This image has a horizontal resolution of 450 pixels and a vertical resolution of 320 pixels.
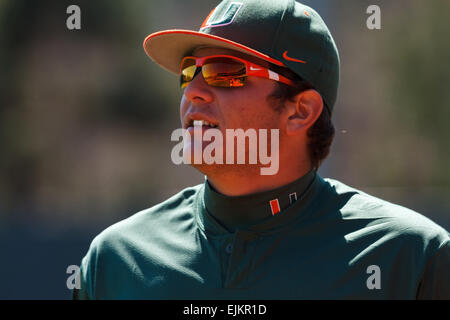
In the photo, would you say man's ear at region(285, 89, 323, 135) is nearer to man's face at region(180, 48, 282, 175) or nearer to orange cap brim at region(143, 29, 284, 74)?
man's face at region(180, 48, 282, 175)

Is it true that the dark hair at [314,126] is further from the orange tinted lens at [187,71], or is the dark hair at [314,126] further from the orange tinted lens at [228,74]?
the orange tinted lens at [187,71]

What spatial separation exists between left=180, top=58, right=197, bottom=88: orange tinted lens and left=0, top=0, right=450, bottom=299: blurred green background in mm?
9308

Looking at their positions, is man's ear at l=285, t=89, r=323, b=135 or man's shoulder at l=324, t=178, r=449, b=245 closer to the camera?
man's shoulder at l=324, t=178, r=449, b=245

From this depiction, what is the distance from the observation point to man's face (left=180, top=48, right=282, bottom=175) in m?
2.46

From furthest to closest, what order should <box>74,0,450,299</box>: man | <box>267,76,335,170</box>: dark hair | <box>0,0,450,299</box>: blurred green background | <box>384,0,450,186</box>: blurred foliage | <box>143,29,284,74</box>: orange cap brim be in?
<box>384,0,450,186</box>: blurred foliage < <box>0,0,450,299</box>: blurred green background < <box>267,76,335,170</box>: dark hair < <box>143,29,284,74</box>: orange cap brim < <box>74,0,450,299</box>: man

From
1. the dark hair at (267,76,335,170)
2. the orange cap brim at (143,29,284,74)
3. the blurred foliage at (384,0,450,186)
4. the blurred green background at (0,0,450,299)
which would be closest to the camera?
the orange cap brim at (143,29,284,74)


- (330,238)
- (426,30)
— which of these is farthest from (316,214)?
(426,30)

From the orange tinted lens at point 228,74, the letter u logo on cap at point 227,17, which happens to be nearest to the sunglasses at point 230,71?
the orange tinted lens at point 228,74

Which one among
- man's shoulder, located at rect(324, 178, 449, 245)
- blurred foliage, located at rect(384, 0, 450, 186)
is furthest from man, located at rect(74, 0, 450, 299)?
blurred foliage, located at rect(384, 0, 450, 186)

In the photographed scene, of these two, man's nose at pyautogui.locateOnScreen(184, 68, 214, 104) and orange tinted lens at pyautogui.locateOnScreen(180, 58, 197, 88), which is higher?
orange tinted lens at pyautogui.locateOnScreen(180, 58, 197, 88)

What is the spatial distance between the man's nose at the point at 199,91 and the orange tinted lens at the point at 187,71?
54 millimetres

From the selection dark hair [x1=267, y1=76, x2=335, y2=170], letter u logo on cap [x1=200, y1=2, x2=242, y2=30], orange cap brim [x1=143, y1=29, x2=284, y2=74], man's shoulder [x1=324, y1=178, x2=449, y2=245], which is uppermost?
letter u logo on cap [x1=200, y1=2, x2=242, y2=30]

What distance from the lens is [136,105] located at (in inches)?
596

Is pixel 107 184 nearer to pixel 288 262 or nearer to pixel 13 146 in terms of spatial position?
pixel 13 146
